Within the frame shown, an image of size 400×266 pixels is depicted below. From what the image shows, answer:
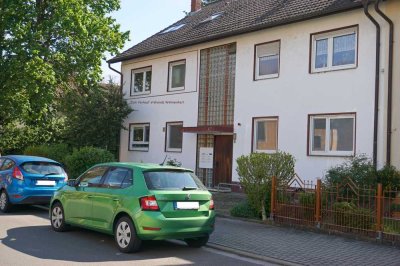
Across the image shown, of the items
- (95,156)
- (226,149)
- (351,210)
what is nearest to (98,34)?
(95,156)

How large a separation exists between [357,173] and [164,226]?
261 inches

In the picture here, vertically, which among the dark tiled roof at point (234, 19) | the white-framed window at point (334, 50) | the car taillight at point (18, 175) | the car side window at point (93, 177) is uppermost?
the dark tiled roof at point (234, 19)

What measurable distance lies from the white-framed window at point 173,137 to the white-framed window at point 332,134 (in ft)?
22.0

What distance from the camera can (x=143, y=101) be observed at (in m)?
22.6

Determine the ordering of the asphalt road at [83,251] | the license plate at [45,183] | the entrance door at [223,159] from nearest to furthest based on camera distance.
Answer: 1. the asphalt road at [83,251]
2. the license plate at [45,183]
3. the entrance door at [223,159]

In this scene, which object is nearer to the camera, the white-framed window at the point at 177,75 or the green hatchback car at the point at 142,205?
the green hatchback car at the point at 142,205

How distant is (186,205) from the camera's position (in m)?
8.34

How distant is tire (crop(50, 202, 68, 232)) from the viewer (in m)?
9.94

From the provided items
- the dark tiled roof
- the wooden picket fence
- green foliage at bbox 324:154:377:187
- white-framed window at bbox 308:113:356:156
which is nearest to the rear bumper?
the wooden picket fence

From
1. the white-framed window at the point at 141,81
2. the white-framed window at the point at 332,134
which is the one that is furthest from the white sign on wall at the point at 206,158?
the white-framed window at the point at 141,81

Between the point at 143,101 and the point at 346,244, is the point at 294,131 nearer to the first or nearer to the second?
the point at 346,244

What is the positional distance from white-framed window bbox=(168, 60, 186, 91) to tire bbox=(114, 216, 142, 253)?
12601 mm

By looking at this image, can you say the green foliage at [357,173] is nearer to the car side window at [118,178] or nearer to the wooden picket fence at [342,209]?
the wooden picket fence at [342,209]

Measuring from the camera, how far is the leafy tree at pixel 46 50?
2198 centimetres
